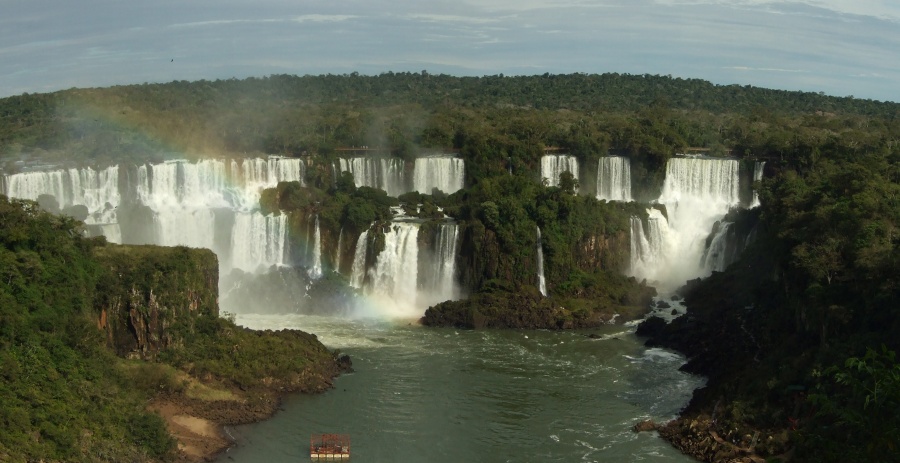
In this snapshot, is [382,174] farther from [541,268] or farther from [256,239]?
[541,268]

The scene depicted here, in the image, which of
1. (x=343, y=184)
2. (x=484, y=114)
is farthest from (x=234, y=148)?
(x=484, y=114)

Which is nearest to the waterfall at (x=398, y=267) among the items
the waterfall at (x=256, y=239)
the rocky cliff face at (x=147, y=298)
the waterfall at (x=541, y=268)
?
the waterfall at (x=256, y=239)

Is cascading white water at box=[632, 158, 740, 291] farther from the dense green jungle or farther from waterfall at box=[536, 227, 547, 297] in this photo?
waterfall at box=[536, 227, 547, 297]

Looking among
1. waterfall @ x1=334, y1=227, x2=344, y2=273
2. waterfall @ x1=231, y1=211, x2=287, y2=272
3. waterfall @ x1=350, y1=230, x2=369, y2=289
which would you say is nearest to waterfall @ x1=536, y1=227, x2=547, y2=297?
waterfall @ x1=350, y1=230, x2=369, y2=289

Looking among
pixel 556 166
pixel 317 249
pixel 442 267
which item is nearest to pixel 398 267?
pixel 442 267

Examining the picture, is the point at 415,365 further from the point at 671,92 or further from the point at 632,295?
the point at 671,92
